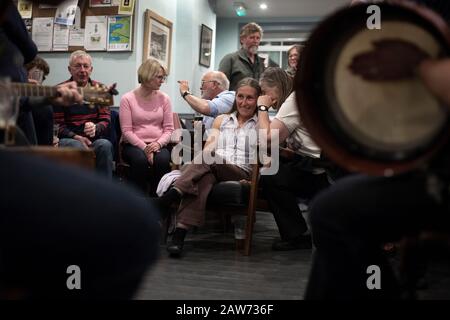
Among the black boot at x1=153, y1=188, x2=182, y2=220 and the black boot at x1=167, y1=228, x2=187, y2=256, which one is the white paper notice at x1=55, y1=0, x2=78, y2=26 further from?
the black boot at x1=167, y1=228, x2=187, y2=256

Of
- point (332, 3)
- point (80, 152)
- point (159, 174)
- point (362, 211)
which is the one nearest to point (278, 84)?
point (159, 174)

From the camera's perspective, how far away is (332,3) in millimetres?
7746

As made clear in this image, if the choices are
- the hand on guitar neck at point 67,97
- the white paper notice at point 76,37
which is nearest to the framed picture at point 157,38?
the white paper notice at point 76,37

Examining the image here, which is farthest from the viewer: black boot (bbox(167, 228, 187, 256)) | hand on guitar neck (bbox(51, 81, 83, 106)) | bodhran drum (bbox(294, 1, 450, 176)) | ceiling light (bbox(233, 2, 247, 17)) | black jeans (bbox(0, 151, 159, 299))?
ceiling light (bbox(233, 2, 247, 17))

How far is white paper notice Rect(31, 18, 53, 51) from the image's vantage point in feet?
15.9

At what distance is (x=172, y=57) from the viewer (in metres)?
5.96

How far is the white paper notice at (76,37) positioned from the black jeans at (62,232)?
13.9ft

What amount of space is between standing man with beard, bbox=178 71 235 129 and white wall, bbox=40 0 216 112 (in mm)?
975

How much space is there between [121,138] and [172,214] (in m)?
0.83

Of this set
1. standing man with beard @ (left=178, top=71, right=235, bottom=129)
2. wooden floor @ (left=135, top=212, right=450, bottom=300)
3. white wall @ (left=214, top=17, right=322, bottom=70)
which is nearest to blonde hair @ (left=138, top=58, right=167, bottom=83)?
standing man with beard @ (left=178, top=71, right=235, bottom=129)

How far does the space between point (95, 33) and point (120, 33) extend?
0.25m

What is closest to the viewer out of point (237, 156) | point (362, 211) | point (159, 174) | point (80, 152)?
point (362, 211)
